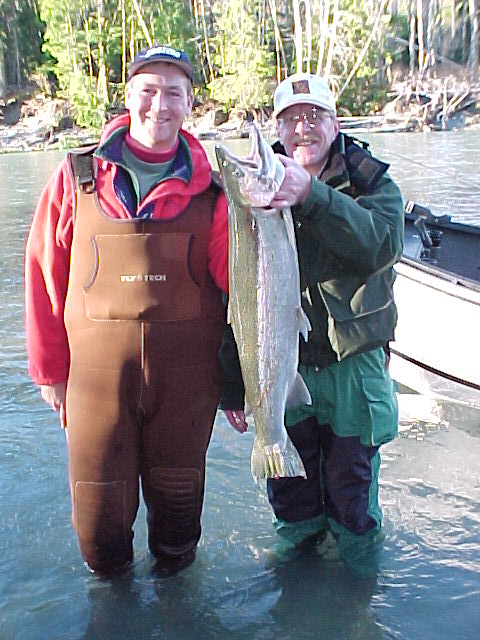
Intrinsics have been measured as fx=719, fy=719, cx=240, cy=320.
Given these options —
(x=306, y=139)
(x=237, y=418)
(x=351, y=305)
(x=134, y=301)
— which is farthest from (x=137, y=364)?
(x=306, y=139)

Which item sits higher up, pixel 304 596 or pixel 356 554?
pixel 356 554

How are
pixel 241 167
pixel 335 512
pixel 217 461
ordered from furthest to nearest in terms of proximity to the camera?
pixel 217 461 < pixel 335 512 < pixel 241 167

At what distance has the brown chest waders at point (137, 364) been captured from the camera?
291cm

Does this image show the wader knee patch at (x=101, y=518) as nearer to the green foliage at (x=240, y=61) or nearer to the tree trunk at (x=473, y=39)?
the green foliage at (x=240, y=61)

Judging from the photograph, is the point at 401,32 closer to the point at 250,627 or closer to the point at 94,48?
the point at 94,48

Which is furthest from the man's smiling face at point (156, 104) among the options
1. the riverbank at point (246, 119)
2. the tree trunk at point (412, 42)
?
the tree trunk at point (412, 42)

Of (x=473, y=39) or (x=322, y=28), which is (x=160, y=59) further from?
(x=473, y=39)

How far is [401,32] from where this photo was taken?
180 ft

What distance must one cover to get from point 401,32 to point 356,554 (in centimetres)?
5737

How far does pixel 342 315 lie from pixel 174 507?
44.6 inches

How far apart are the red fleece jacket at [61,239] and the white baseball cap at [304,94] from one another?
1.39 ft

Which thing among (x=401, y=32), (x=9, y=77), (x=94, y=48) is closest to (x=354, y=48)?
(x=401, y=32)

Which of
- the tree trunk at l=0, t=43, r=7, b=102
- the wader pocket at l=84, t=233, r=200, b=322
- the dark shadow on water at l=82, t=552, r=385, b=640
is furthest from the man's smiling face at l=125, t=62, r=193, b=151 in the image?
the tree trunk at l=0, t=43, r=7, b=102

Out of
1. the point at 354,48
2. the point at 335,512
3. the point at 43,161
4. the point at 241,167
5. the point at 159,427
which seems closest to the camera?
the point at 241,167
